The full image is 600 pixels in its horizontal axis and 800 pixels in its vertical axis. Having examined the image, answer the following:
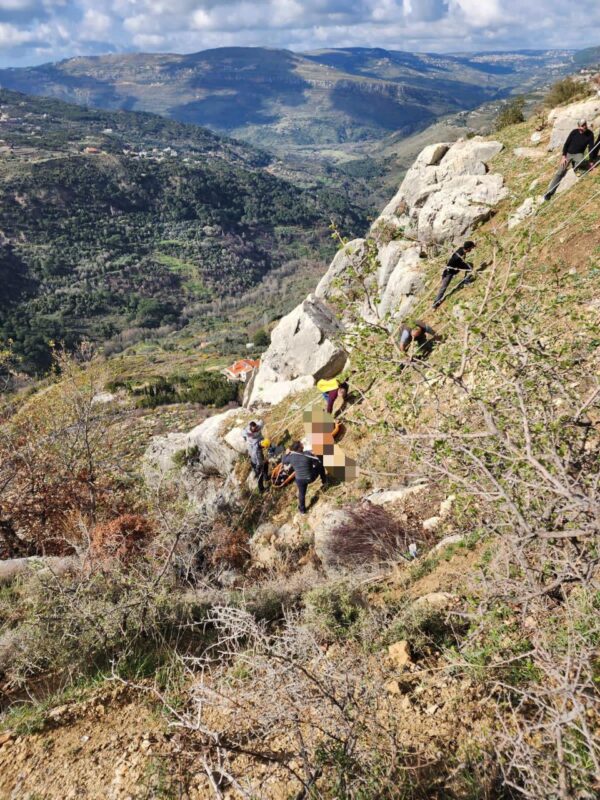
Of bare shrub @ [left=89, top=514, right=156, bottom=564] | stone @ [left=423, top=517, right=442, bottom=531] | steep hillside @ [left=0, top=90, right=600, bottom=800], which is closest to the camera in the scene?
steep hillside @ [left=0, top=90, right=600, bottom=800]

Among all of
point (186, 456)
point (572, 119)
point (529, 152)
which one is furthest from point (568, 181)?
point (186, 456)

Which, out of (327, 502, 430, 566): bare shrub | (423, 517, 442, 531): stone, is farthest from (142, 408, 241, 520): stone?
(423, 517, 442, 531): stone

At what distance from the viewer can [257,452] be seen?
945 centimetres

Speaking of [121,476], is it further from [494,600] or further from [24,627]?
[494,600]

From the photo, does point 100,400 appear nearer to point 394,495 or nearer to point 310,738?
point 394,495

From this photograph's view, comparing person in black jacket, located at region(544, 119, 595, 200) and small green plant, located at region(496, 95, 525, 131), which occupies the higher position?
small green plant, located at region(496, 95, 525, 131)

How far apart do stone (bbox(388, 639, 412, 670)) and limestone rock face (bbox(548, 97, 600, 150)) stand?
17.6 m

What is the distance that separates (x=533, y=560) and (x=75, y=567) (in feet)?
18.3

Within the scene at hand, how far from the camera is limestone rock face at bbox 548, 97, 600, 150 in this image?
14781 mm

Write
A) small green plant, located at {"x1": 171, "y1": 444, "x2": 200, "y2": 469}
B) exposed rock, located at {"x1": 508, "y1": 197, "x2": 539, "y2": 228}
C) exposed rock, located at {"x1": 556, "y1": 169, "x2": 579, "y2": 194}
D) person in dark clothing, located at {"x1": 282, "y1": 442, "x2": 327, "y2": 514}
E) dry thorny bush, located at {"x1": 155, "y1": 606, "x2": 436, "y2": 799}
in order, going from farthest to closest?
1. small green plant, located at {"x1": 171, "y1": 444, "x2": 200, "y2": 469}
2. exposed rock, located at {"x1": 556, "y1": 169, "x2": 579, "y2": 194}
3. person in dark clothing, located at {"x1": 282, "y1": 442, "x2": 327, "y2": 514}
4. exposed rock, located at {"x1": 508, "y1": 197, "x2": 539, "y2": 228}
5. dry thorny bush, located at {"x1": 155, "y1": 606, "x2": 436, "y2": 799}

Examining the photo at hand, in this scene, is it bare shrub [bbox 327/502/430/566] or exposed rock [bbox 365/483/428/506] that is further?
exposed rock [bbox 365/483/428/506]

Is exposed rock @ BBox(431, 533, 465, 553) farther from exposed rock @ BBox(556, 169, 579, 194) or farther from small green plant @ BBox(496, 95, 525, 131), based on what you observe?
small green plant @ BBox(496, 95, 525, 131)

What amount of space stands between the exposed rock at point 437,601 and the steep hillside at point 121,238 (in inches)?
3698

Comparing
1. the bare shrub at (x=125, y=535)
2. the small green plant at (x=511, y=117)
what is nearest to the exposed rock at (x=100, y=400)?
the bare shrub at (x=125, y=535)
